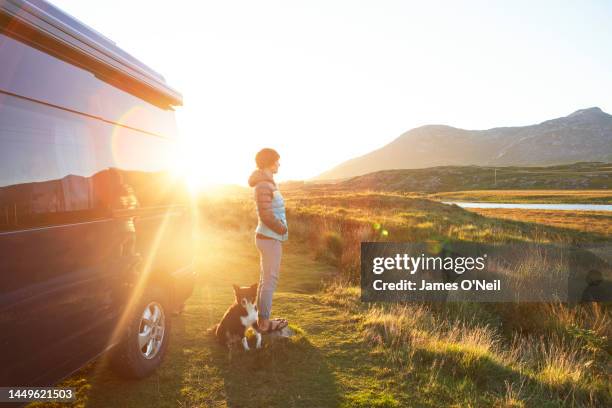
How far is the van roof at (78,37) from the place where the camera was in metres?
2.29

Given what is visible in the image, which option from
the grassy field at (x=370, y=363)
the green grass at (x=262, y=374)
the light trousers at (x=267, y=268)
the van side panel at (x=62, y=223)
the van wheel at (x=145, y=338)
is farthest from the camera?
the light trousers at (x=267, y=268)

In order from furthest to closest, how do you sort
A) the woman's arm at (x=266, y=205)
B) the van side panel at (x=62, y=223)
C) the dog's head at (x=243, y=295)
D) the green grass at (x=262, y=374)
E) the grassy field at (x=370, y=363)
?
the dog's head at (x=243, y=295) < the woman's arm at (x=266, y=205) < the grassy field at (x=370, y=363) < the green grass at (x=262, y=374) < the van side panel at (x=62, y=223)

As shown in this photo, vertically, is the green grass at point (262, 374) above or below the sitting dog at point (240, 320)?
below

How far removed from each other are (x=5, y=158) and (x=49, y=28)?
0.91m

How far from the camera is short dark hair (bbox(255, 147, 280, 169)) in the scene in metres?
4.21

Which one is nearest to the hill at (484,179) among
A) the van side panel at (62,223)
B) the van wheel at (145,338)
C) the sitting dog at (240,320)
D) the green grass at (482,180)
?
the green grass at (482,180)

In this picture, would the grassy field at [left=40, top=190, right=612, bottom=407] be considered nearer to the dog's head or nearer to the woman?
the dog's head

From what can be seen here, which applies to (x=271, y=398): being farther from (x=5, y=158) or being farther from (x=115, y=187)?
(x=5, y=158)

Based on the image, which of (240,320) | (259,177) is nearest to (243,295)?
(240,320)

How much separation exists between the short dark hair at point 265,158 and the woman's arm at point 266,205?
0.24 m

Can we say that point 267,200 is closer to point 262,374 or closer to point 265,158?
point 265,158

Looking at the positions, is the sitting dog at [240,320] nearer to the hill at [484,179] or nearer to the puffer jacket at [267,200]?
the puffer jacket at [267,200]

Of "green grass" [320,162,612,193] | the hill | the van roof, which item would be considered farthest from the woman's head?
the hill

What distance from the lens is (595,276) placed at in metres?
9.94
